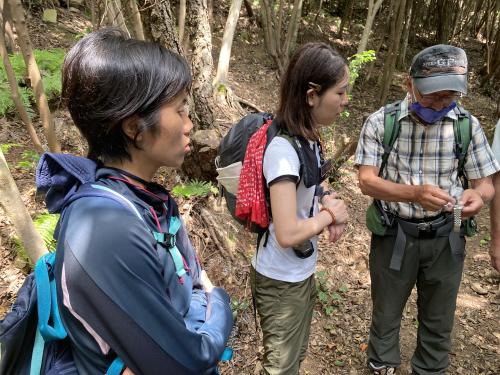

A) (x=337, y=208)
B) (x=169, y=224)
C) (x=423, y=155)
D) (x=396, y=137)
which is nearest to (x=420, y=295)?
(x=423, y=155)

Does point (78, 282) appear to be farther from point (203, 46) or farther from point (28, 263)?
point (203, 46)

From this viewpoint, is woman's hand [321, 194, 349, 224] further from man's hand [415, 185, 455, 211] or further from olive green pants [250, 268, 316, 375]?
man's hand [415, 185, 455, 211]

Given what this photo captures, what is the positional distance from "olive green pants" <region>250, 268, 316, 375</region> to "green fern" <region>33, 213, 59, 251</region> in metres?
1.96

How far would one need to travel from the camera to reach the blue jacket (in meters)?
0.96

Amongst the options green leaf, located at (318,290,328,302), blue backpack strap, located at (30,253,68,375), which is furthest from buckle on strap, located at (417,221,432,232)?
blue backpack strap, located at (30,253,68,375)

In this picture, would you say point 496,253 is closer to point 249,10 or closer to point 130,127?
point 130,127

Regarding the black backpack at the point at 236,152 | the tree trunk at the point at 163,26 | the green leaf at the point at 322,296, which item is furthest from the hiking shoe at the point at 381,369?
the tree trunk at the point at 163,26

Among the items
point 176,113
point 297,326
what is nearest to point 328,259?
point 297,326

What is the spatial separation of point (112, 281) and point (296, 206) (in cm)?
115

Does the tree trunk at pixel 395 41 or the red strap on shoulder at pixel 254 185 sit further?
the tree trunk at pixel 395 41

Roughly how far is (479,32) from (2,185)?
61.1 ft

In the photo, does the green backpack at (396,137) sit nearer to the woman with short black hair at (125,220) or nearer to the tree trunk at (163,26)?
the woman with short black hair at (125,220)

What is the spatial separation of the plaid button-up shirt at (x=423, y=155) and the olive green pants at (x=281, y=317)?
0.94 meters

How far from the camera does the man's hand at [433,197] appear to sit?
2314 millimetres
